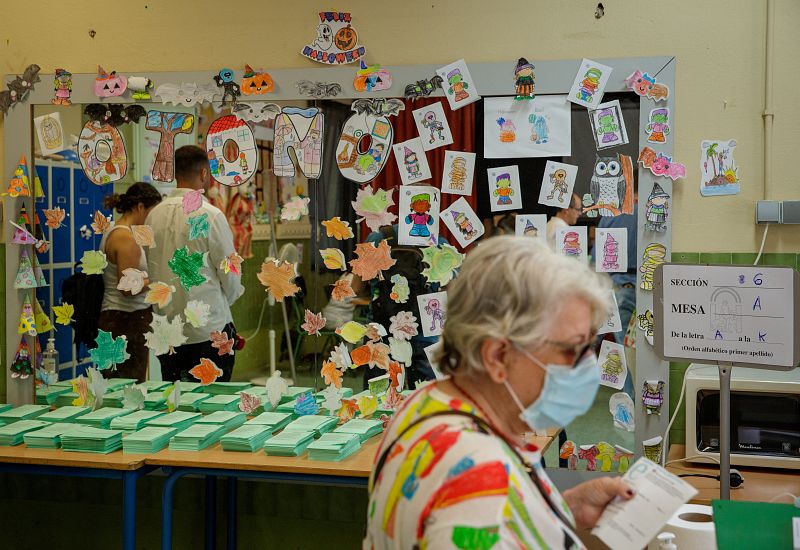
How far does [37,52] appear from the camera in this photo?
3.87 meters

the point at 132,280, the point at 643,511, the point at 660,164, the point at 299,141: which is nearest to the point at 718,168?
the point at 660,164

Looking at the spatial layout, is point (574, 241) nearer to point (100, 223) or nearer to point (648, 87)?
point (648, 87)

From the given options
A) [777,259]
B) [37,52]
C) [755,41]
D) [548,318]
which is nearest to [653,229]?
[777,259]

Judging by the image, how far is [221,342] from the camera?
3709mm

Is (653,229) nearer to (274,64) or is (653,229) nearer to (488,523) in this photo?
(274,64)

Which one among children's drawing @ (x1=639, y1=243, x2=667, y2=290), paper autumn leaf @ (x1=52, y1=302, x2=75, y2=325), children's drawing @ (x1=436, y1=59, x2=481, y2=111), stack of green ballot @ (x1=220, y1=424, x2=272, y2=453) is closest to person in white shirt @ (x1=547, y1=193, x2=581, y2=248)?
children's drawing @ (x1=639, y1=243, x2=667, y2=290)

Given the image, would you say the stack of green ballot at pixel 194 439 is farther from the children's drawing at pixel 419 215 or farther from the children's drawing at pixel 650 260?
the children's drawing at pixel 650 260

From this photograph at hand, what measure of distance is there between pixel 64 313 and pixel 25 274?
0.24 metres

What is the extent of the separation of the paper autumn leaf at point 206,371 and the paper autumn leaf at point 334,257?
685mm

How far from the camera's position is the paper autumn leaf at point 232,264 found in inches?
Result: 144

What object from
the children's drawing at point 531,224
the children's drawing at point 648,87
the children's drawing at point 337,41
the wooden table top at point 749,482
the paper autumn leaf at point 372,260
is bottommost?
the wooden table top at point 749,482

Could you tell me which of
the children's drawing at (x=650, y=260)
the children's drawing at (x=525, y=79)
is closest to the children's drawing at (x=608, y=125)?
the children's drawing at (x=525, y=79)

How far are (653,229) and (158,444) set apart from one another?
6.56ft

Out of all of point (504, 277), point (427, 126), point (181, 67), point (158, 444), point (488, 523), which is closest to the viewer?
point (488, 523)
